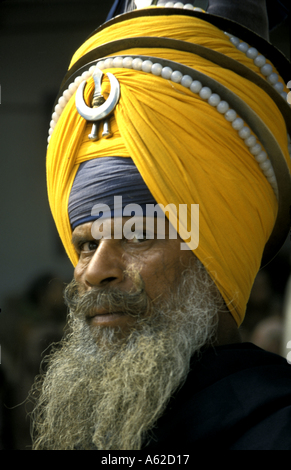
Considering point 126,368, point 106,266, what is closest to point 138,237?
point 106,266

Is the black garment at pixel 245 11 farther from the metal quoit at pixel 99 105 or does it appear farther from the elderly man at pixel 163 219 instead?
the metal quoit at pixel 99 105

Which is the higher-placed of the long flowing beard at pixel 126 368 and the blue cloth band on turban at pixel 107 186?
the blue cloth band on turban at pixel 107 186

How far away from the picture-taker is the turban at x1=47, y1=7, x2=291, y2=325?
1525mm

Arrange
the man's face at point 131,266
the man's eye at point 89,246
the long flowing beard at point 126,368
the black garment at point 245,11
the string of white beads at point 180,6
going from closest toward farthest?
Result: 1. the long flowing beard at point 126,368
2. the man's face at point 131,266
3. the man's eye at point 89,246
4. the string of white beads at point 180,6
5. the black garment at point 245,11

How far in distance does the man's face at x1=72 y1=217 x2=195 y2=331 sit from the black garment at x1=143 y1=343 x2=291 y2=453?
31cm

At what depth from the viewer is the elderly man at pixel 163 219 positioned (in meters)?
1.42

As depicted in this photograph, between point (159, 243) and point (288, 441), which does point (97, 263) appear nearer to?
point (159, 243)

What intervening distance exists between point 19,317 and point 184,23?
2.04 m

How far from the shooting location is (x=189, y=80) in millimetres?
1587

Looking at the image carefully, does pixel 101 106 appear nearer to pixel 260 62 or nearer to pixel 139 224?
pixel 139 224

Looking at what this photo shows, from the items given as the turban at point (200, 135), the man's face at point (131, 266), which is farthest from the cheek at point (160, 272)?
the turban at point (200, 135)

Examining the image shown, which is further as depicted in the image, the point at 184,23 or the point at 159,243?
the point at 184,23

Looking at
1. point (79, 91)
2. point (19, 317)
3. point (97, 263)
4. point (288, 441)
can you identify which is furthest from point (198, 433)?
point (19, 317)

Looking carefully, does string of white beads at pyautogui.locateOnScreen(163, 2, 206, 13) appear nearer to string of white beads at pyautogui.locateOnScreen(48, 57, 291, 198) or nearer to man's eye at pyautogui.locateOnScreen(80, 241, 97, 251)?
string of white beads at pyautogui.locateOnScreen(48, 57, 291, 198)
